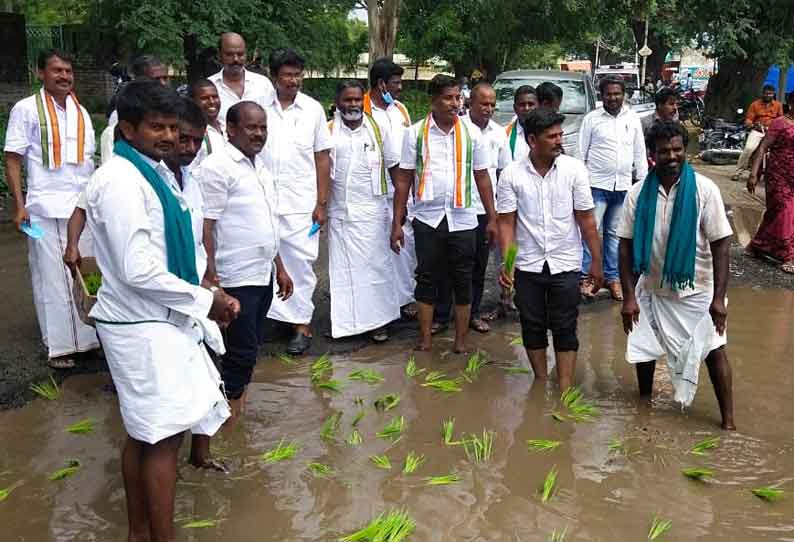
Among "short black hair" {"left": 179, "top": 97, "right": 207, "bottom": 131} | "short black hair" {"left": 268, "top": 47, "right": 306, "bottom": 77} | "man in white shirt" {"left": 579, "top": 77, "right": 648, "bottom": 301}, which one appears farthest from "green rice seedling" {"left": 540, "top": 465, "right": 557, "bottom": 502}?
"man in white shirt" {"left": 579, "top": 77, "right": 648, "bottom": 301}

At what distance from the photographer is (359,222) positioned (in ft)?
20.7

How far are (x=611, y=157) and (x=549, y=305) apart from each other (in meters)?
2.61

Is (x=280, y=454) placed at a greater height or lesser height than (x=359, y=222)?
lesser

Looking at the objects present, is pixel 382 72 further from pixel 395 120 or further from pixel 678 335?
pixel 678 335

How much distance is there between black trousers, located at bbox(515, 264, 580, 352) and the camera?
17.0 ft

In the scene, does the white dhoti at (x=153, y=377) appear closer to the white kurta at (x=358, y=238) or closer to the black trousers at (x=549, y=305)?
the black trousers at (x=549, y=305)

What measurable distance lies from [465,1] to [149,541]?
24.9m

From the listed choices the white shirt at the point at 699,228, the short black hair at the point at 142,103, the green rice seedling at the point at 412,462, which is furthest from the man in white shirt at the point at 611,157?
the short black hair at the point at 142,103

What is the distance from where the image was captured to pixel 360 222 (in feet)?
20.7

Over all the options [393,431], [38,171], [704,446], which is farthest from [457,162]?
[38,171]

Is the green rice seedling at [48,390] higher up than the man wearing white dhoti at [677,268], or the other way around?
the man wearing white dhoti at [677,268]

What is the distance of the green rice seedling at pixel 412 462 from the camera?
421cm

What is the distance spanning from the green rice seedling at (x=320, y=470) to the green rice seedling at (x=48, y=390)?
6.19 ft

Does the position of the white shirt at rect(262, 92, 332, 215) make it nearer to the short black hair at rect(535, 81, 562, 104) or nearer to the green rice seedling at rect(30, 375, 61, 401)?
the green rice seedling at rect(30, 375, 61, 401)
